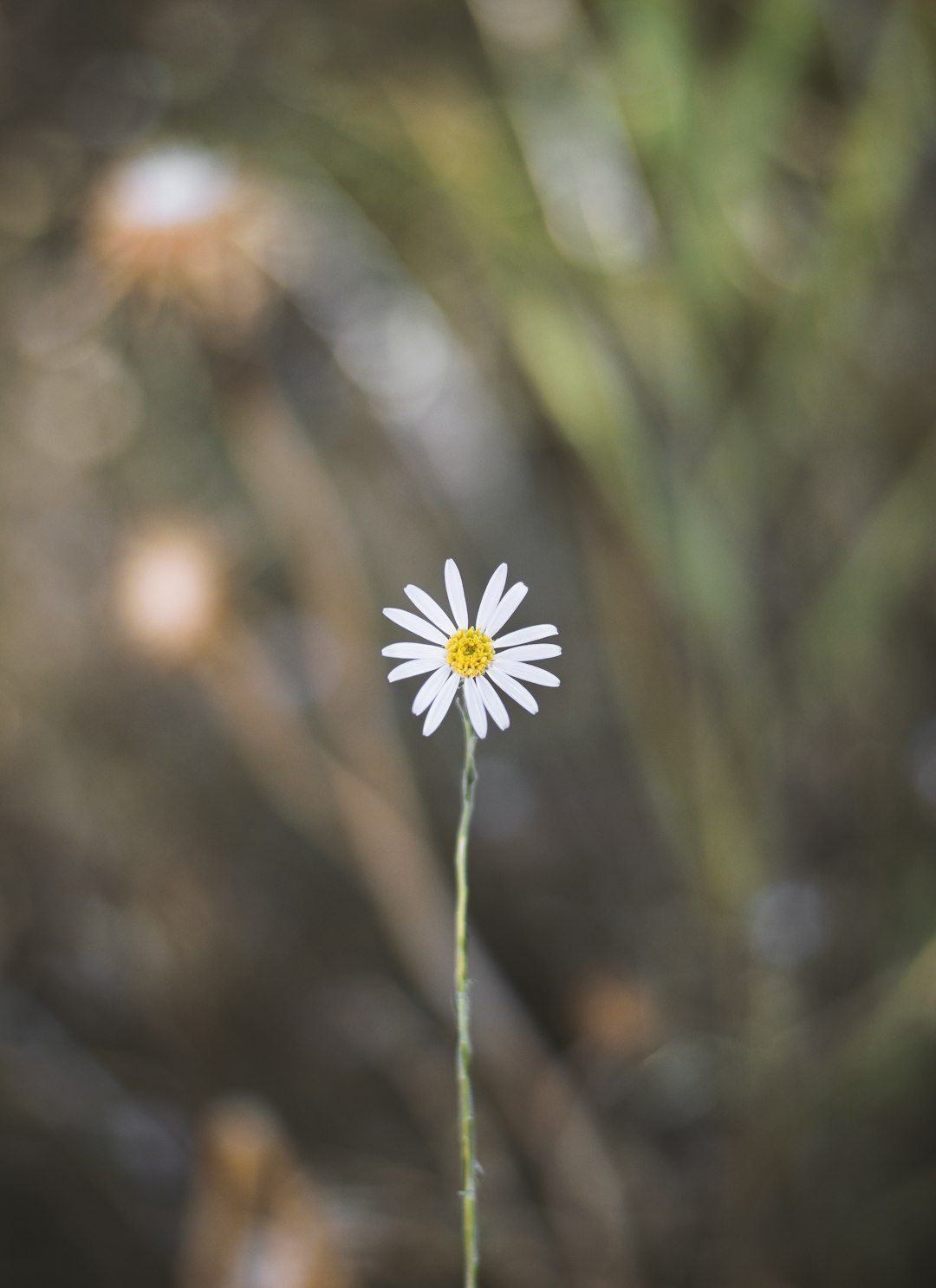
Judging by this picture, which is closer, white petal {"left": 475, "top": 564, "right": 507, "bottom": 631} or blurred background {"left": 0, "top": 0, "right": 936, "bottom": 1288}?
white petal {"left": 475, "top": 564, "right": 507, "bottom": 631}

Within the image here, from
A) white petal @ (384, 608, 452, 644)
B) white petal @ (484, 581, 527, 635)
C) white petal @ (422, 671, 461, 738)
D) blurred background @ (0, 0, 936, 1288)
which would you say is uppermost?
blurred background @ (0, 0, 936, 1288)

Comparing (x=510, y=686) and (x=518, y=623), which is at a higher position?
(x=518, y=623)

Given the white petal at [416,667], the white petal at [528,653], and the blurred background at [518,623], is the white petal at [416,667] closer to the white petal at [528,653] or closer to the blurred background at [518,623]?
the white petal at [528,653]

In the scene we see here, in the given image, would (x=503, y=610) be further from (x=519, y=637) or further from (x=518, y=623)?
(x=518, y=623)

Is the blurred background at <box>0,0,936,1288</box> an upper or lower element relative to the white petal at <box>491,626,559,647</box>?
upper

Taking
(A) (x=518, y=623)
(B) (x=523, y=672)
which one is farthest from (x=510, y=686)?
(A) (x=518, y=623)

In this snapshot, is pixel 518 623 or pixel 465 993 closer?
pixel 465 993

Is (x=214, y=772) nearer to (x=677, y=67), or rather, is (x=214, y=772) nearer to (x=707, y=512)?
(x=707, y=512)

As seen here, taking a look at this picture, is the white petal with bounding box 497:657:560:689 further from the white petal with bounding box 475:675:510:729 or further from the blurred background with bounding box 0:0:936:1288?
the blurred background with bounding box 0:0:936:1288

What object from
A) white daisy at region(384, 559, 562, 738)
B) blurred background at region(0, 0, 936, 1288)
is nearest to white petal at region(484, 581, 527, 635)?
white daisy at region(384, 559, 562, 738)
